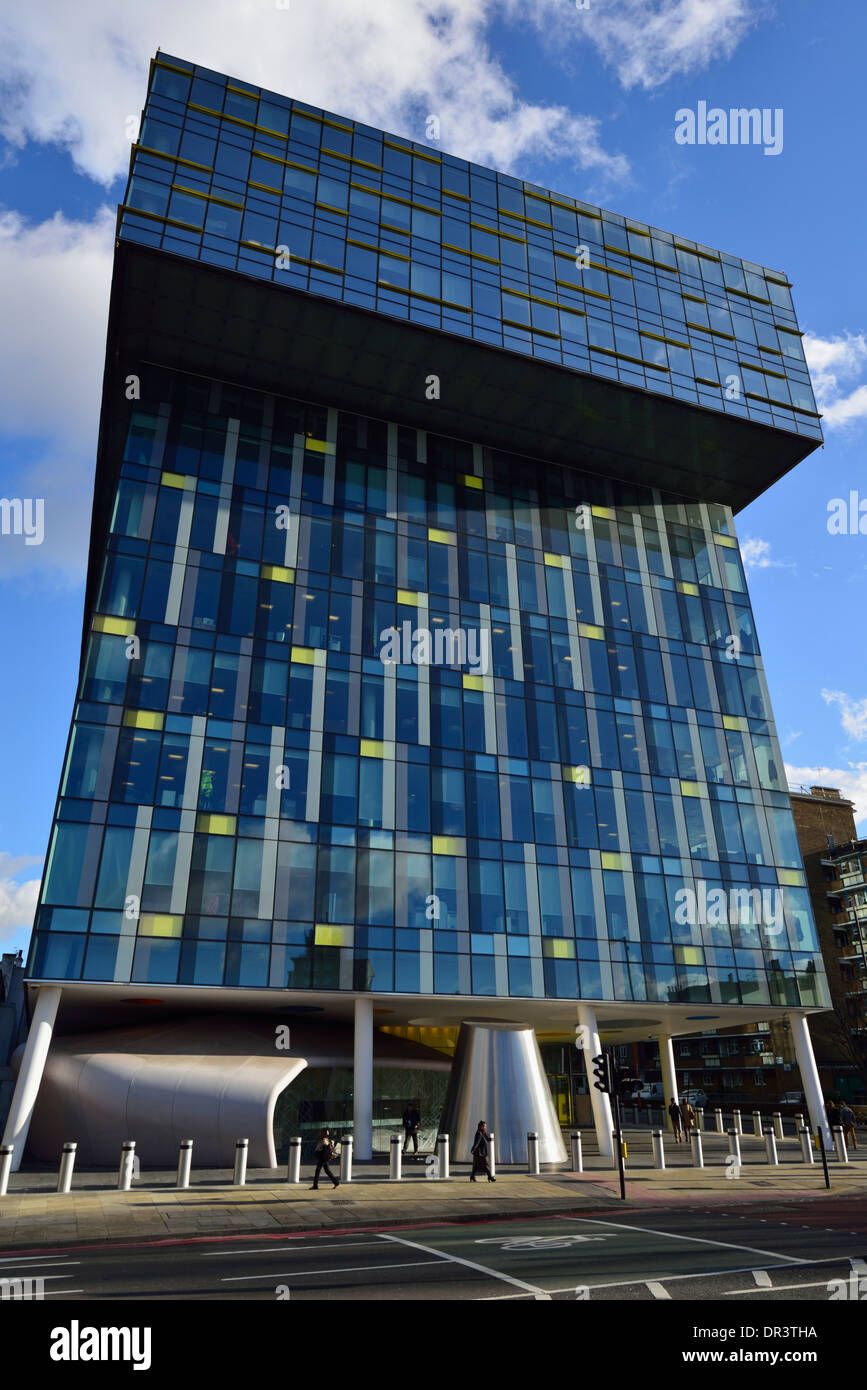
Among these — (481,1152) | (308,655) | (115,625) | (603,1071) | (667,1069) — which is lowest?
(481,1152)

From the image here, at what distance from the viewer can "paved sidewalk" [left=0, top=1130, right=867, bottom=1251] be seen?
1766 centimetres

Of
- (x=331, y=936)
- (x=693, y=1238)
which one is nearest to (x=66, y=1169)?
(x=331, y=936)

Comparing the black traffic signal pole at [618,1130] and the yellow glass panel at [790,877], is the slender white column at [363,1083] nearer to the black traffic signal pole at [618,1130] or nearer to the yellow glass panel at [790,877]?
the black traffic signal pole at [618,1130]

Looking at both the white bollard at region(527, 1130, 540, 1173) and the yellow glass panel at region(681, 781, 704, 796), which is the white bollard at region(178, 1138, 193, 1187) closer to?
the white bollard at region(527, 1130, 540, 1173)

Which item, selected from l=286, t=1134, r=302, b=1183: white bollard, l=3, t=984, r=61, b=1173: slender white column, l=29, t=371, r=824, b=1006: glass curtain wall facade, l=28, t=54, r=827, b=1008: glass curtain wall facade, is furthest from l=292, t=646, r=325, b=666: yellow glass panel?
l=286, t=1134, r=302, b=1183: white bollard

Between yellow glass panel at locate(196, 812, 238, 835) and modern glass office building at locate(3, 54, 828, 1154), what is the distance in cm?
30

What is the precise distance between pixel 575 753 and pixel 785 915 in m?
12.8

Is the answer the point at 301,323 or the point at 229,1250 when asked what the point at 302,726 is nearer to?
the point at 301,323

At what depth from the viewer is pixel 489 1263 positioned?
13336mm

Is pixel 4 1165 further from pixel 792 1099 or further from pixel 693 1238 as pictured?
pixel 792 1099

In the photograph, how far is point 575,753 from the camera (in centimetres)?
4141

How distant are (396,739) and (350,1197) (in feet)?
64.0

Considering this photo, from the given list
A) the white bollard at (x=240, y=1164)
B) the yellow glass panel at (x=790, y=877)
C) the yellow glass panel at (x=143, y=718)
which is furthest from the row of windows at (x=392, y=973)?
the yellow glass panel at (x=143, y=718)

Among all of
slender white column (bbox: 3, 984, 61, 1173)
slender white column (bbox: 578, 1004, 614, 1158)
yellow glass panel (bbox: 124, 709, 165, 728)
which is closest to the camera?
slender white column (bbox: 3, 984, 61, 1173)
